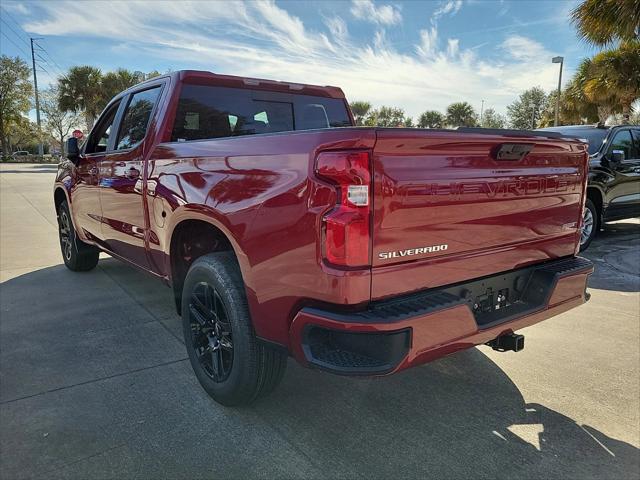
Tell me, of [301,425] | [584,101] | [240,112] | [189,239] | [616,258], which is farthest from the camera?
[584,101]

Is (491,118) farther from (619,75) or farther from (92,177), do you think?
(92,177)

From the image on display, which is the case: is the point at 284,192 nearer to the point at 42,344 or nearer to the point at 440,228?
the point at 440,228

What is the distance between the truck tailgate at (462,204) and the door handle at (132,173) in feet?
7.34

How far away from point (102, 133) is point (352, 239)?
12.2 ft

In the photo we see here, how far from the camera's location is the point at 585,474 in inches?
92.4

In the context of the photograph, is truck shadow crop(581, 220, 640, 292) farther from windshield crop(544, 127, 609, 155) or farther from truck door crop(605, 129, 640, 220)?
windshield crop(544, 127, 609, 155)

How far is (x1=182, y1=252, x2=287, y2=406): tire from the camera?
8.61ft

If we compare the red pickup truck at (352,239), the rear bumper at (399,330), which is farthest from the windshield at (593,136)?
the rear bumper at (399,330)

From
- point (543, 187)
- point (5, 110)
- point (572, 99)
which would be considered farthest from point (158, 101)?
point (5, 110)

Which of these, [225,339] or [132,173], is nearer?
[225,339]

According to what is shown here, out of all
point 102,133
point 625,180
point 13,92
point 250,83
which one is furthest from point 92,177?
point 13,92

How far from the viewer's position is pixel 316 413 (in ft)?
9.41

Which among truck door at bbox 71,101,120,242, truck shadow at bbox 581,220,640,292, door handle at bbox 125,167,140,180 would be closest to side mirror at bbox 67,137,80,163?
truck door at bbox 71,101,120,242

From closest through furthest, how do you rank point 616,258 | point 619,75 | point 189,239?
point 189,239
point 616,258
point 619,75
